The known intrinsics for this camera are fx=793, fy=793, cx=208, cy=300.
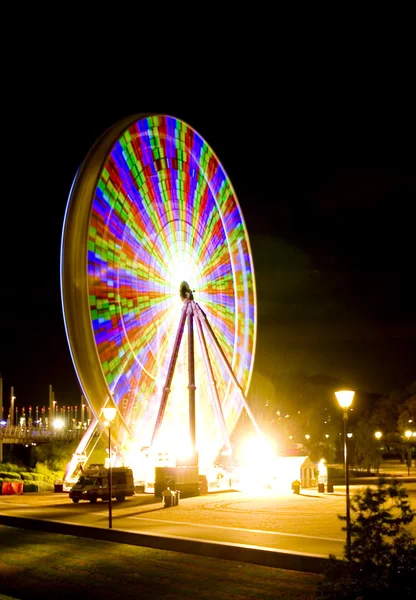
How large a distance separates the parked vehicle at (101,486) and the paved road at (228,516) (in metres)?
0.36

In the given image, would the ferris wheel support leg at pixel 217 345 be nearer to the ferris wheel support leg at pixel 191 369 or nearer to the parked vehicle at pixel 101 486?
the ferris wheel support leg at pixel 191 369

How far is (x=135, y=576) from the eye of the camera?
474 inches

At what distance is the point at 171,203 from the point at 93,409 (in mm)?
8428

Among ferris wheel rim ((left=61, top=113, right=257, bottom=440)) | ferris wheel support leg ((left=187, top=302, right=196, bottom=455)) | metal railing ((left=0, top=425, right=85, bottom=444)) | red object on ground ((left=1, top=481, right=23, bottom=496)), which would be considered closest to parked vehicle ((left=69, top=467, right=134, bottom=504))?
ferris wheel rim ((left=61, top=113, right=257, bottom=440))

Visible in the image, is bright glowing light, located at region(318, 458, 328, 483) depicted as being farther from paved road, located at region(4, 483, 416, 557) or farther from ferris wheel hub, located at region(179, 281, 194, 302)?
ferris wheel hub, located at region(179, 281, 194, 302)

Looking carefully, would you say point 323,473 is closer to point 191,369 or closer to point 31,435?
point 191,369

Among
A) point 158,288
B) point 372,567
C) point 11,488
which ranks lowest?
point 11,488

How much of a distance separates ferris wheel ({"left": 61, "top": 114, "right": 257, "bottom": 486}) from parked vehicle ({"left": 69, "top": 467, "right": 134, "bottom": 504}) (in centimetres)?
133

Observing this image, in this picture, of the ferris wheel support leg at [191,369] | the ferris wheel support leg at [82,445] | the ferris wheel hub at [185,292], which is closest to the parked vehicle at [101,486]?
the ferris wheel support leg at [191,369]

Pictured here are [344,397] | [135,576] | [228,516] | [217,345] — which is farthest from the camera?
[217,345]

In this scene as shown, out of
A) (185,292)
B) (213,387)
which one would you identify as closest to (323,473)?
(213,387)

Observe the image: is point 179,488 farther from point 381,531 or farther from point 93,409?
point 381,531

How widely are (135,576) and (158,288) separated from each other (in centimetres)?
1803

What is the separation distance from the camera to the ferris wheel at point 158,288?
25.3 meters
